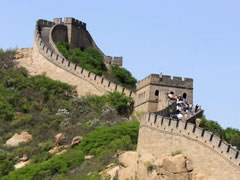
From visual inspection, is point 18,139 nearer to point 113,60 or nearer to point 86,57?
point 86,57

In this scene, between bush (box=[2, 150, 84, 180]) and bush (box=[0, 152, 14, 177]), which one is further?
bush (box=[0, 152, 14, 177])

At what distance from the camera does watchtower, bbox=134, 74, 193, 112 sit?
175 ft

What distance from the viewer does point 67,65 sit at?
200 feet

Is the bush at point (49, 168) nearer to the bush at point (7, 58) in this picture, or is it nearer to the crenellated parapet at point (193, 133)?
the crenellated parapet at point (193, 133)

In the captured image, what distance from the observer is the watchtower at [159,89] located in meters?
53.3

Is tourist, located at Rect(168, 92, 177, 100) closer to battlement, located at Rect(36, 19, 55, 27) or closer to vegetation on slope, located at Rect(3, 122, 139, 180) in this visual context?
vegetation on slope, located at Rect(3, 122, 139, 180)

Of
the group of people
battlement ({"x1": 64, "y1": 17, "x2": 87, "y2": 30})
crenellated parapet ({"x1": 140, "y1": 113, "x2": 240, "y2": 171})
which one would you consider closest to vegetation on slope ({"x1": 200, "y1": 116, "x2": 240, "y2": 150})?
the group of people

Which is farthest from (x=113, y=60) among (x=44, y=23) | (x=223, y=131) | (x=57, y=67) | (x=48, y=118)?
(x=223, y=131)

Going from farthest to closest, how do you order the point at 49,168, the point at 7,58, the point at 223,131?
the point at 7,58 → the point at 223,131 → the point at 49,168

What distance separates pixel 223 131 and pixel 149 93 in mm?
4844

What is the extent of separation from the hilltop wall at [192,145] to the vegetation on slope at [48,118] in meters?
3.59

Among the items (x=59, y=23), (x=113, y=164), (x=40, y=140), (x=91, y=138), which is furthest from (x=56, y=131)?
(x=59, y=23)

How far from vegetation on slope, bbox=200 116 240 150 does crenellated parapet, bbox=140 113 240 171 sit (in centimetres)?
622

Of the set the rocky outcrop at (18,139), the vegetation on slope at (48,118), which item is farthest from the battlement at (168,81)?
the rocky outcrop at (18,139)
